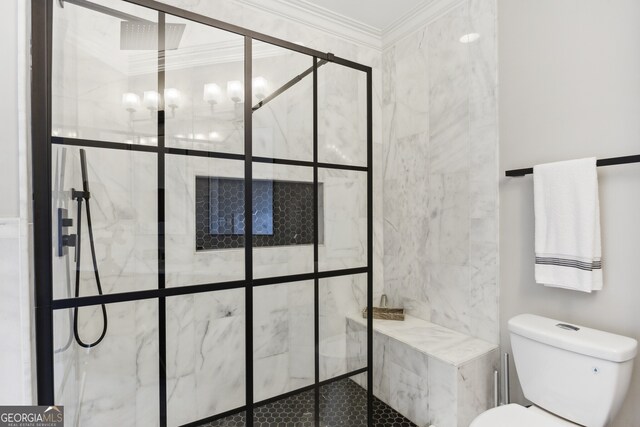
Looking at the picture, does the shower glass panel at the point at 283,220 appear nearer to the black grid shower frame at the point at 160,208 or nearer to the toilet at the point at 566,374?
the black grid shower frame at the point at 160,208

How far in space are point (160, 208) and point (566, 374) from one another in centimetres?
180

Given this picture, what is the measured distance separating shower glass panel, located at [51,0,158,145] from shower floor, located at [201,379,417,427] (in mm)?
1208

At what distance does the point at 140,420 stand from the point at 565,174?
207cm

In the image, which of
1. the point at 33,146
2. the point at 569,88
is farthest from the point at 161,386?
the point at 569,88

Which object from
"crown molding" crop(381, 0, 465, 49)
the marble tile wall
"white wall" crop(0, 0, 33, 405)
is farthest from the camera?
"crown molding" crop(381, 0, 465, 49)

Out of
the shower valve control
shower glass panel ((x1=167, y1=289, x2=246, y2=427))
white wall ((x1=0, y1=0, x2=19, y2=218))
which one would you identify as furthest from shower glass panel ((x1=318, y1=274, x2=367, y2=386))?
white wall ((x1=0, y1=0, x2=19, y2=218))

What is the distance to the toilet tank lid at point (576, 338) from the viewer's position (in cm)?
114

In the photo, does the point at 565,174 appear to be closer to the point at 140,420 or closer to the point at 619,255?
the point at 619,255

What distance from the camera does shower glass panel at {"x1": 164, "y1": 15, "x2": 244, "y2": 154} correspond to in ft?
3.79

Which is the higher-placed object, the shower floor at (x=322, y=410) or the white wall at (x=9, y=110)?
the white wall at (x=9, y=110)

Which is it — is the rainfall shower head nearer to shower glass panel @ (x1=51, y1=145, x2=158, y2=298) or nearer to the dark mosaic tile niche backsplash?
shower glass panel @ (x1=51, y1=145, x2=158, y2=298)

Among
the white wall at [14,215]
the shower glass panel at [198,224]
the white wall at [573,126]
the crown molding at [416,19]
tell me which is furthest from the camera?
the crown molding at [416,19]

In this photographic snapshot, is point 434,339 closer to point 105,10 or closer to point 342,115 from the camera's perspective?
point 342,115

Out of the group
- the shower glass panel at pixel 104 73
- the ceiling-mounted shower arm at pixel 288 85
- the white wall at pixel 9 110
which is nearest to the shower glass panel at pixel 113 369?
the white wall at pixel 9 110
